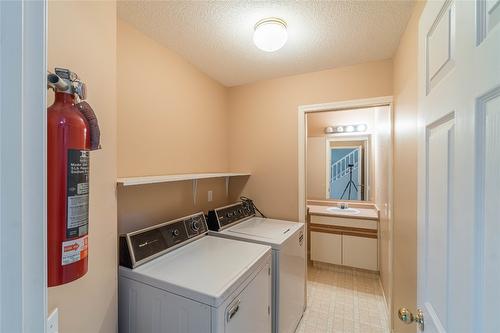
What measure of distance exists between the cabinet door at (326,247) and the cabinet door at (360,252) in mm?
73

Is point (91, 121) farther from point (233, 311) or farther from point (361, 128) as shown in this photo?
point (361, 128)

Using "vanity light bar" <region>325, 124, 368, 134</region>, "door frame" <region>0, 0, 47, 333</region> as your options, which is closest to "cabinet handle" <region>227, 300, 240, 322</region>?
"door frame" <region>0, 0, 47, 333</region>

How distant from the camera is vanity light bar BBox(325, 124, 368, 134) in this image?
3391 millimetres

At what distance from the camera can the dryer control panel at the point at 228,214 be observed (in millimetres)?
1977

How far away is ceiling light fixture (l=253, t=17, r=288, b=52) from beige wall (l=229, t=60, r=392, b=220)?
3.04 ft

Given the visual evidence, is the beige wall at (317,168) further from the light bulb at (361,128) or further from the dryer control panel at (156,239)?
the dryer control panel at (156,239)

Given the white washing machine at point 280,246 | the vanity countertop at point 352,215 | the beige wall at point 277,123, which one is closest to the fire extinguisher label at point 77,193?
the white washing machine at point 280,246

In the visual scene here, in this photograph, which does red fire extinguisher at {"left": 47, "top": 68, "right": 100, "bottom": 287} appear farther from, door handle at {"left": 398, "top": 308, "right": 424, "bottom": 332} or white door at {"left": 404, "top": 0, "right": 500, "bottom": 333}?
door handle at {"left": 398, "top": 308, "right": 424, "bottom": 332}

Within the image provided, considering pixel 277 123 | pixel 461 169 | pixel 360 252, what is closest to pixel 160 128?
pixel 277 123

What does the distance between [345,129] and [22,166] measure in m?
3.73

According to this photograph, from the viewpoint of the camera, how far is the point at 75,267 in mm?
671

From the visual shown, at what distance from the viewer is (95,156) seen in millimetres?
1003

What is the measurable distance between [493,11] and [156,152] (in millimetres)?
1782

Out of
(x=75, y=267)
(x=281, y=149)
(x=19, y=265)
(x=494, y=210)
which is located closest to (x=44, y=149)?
(x=19, y=265)
